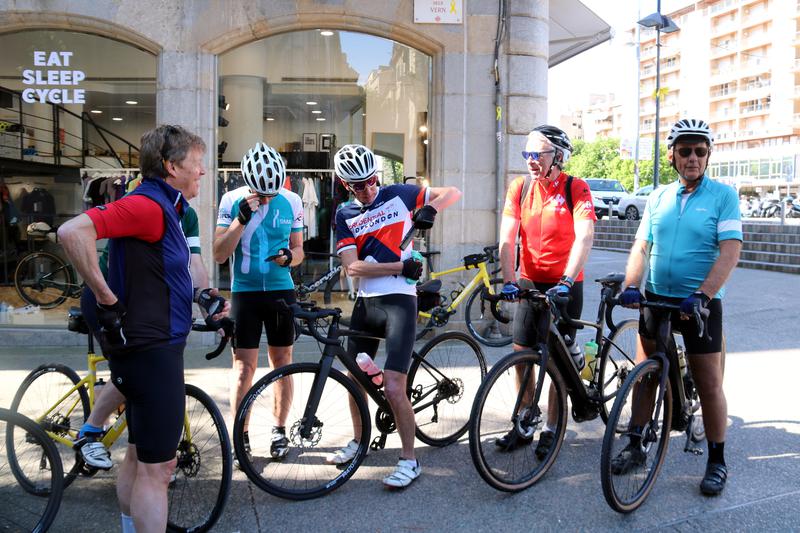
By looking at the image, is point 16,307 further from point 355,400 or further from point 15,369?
point 355,400

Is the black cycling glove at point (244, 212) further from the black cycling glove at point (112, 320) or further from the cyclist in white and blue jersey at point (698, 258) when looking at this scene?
the cyclist in white and blue jersey at point (698, 258)

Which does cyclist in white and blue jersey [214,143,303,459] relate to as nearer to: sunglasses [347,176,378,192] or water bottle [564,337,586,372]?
sunglasses [347,176,378,192]

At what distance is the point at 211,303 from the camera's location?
353cm

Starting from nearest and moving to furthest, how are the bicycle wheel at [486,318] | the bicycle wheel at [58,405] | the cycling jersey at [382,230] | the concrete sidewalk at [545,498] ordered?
the concrete sidewalk at [545,498] → the bicycle wheel at [58,405] → the cycling jersey at [382,230] → the bicycle wheel at [486,318]

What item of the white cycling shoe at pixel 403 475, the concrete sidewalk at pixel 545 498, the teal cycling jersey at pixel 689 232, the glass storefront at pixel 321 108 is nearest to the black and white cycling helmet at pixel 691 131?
the teal cycling jersey at pixel 689 232

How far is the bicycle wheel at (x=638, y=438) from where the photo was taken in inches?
153

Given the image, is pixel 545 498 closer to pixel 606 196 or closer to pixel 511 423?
pixel 511 423

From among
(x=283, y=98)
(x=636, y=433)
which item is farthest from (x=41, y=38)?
(x=636, y=433)

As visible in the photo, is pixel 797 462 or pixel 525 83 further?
pixel 525 83

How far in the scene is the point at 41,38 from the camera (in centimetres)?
879

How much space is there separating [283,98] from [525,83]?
3314 millimetres

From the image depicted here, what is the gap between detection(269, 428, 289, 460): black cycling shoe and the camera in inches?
180

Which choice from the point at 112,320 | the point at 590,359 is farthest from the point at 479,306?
the point at 112,320

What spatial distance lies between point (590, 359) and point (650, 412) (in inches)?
33.6
